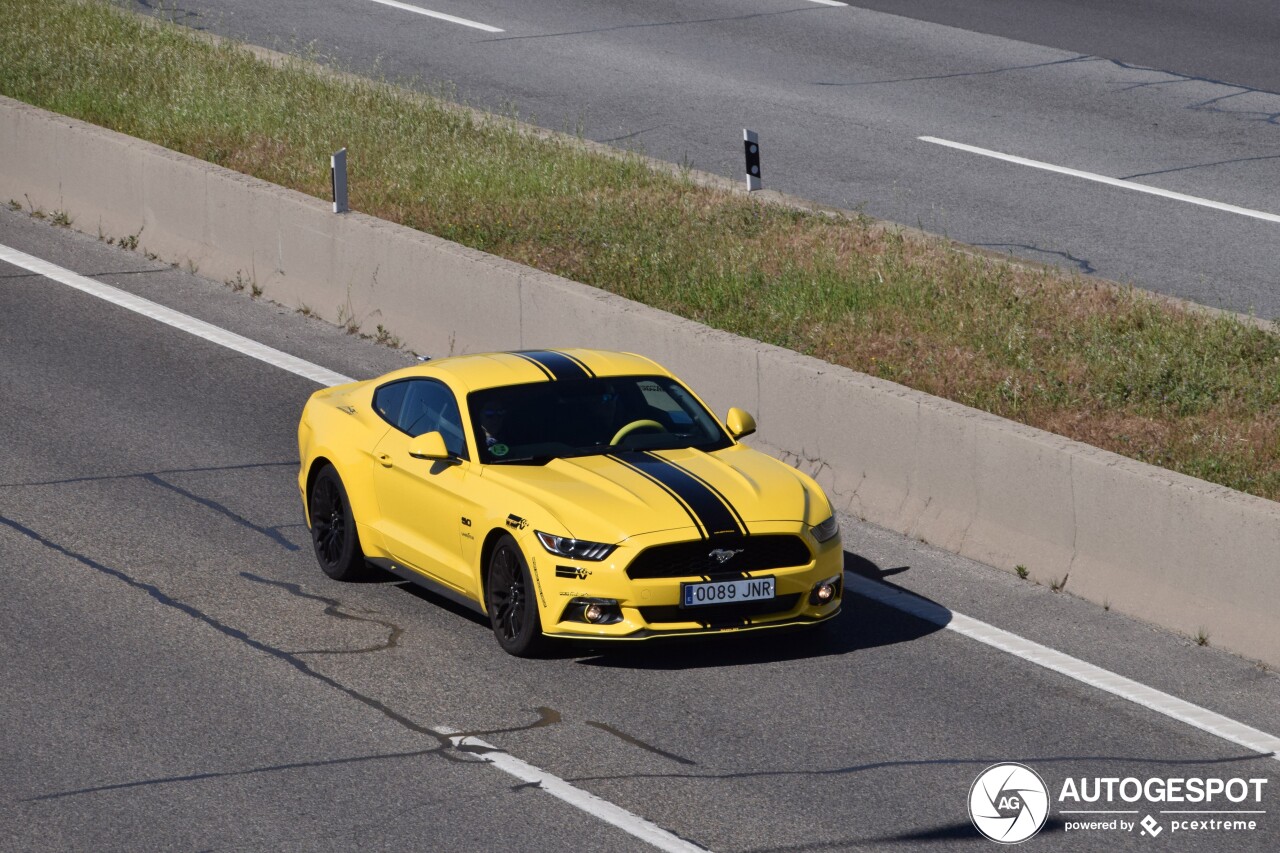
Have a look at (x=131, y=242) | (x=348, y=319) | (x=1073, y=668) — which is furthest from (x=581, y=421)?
(x=131, y=242)

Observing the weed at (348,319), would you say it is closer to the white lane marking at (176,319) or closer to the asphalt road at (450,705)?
the white lane marking at (176,319)

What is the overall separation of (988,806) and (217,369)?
28.6ft

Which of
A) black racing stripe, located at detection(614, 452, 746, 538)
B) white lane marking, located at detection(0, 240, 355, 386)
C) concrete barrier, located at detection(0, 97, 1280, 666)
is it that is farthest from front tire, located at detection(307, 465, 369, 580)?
white lane marking, located at detection(0, 240, 355, 386)

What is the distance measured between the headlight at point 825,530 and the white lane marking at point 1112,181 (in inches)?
374

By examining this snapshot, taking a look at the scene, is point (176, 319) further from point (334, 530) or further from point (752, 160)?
point (334, 530)

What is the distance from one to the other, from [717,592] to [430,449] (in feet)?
6.02

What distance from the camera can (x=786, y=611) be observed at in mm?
9727

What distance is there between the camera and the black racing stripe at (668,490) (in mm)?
9508

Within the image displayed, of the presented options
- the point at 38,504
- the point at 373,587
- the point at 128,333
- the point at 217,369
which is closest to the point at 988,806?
the point at 373,587

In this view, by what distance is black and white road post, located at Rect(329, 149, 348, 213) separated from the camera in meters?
16.6

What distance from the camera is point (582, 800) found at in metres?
8.02

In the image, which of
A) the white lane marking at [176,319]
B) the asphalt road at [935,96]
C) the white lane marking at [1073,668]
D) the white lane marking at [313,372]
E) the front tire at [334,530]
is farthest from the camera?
the asphalt road at [935,96]

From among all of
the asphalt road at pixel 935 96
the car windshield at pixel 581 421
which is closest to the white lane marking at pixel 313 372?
the car windshield at pixel 581 421

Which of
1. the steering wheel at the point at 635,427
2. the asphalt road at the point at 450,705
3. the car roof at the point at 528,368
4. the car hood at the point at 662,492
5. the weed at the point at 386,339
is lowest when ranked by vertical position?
the asphalt road at the point at 450,705
